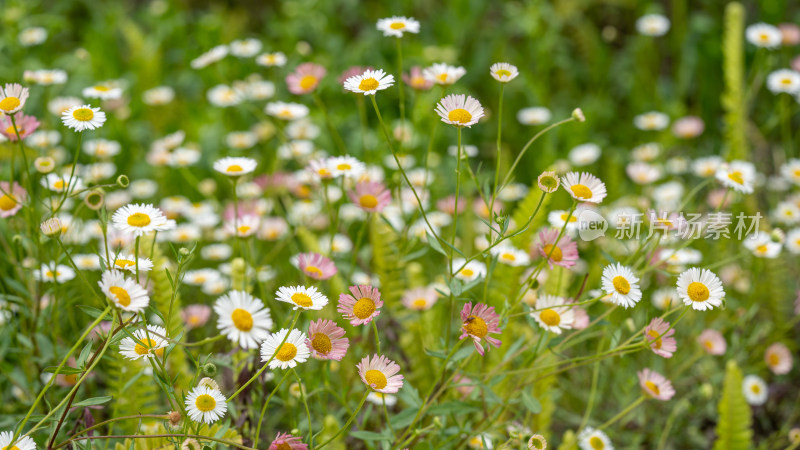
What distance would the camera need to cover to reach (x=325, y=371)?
1.03m

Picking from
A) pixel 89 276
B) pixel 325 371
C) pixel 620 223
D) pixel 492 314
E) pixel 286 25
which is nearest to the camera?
pixel 492 314

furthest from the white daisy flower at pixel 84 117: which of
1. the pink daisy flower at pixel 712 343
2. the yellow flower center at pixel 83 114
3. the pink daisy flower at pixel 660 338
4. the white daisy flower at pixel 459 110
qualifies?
the pink daisy flower at pixel 712 343

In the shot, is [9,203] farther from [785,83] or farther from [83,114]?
[785,83]

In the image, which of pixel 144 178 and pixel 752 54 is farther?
pixel 752 54

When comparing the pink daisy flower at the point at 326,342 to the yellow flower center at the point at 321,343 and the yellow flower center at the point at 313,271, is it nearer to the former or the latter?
the yellow flower center at the point at 321,343

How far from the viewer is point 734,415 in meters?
1.19

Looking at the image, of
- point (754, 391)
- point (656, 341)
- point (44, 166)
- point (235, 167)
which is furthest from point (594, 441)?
point (44, 166)

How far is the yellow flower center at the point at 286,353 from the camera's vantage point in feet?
2.56

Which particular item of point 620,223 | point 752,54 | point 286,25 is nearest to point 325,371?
point 620,223

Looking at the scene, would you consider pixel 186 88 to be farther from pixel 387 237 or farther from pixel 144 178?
pixel 387 237

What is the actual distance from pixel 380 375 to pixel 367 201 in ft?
1.22

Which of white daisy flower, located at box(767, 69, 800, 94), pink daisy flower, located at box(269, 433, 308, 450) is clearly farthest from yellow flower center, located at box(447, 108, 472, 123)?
white daisy flower, located at box(767, 69, 800, 94)

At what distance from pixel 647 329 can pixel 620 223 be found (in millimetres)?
329

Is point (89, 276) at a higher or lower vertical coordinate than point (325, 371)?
lower
